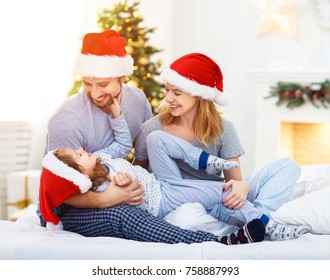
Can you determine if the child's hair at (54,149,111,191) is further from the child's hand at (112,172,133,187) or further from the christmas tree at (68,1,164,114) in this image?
the christmas tree at (68,1,164,114)

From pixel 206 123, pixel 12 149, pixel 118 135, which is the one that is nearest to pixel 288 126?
pixel 12 149

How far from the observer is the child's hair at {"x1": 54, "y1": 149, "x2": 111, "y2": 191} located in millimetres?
2334

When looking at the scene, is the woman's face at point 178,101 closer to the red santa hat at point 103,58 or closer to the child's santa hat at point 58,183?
the red santa hat at point 103,58

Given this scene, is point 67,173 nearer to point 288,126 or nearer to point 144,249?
point 144,249

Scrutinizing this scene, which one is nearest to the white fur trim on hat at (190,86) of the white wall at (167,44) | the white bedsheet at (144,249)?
the white bedsheet at (144,249)

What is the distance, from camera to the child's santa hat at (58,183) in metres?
2.28

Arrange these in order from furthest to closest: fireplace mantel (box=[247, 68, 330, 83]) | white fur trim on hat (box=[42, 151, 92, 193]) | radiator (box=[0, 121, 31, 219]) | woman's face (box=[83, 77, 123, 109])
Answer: fireplace mantel (box=[247, 68, 330, 83]), radiator (box=[0, 121, 31, 219]), woman's face (box=[83, 77, 123, 109]), white fur trim on hat (box=[42, 151, 92, 193])

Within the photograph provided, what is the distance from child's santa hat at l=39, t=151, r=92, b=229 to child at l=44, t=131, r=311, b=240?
0.04 m

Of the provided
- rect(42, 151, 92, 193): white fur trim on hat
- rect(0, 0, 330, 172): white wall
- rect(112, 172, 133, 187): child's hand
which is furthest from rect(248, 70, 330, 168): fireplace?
rect(42, 151, 92, 193): white fur trim on hat

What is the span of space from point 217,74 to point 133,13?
1.82 meters

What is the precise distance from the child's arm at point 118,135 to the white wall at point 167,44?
2.14 meters

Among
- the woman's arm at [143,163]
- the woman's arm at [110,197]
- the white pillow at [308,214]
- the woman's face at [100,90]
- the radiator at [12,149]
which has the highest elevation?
the woman's face at [100,90]

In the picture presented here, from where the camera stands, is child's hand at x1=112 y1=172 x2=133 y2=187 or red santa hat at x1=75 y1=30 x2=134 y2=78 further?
red santa hat at x1=75 y1=30 x2=134 y2=78
